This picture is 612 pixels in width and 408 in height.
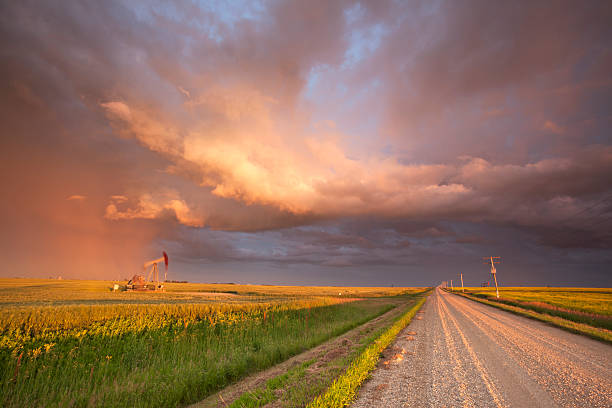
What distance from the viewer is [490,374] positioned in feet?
26.7

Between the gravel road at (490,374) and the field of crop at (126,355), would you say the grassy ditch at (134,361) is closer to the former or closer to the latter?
the field of crop at (126,355)

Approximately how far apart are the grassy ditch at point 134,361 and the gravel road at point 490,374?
5.67m

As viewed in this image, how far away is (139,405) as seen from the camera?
755 cm

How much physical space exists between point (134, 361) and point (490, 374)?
472 inches

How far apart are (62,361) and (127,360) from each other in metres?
1.86

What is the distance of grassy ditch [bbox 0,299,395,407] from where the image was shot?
299 inches

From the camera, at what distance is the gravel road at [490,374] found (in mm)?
6289

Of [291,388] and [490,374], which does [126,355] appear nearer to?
[291,388]

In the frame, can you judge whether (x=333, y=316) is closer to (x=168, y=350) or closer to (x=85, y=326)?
(x=168, y=350)

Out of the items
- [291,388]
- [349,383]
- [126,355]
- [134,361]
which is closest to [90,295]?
[126,355]

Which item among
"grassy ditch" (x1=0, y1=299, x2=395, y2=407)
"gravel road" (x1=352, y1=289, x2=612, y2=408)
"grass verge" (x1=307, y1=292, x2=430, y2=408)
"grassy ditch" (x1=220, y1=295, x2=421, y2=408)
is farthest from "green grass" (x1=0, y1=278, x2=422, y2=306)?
"gravel road" (x1=352, y1=289, x2=612, y2=408)

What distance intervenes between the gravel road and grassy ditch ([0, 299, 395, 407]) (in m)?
5.67

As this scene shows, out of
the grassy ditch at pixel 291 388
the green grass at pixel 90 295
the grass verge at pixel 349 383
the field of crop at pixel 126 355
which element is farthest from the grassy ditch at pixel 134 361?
the green grass at pixel 90 295

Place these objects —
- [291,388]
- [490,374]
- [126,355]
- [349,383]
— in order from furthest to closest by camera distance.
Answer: [126,355]
[490,374]
[291,388]
[349,383]
